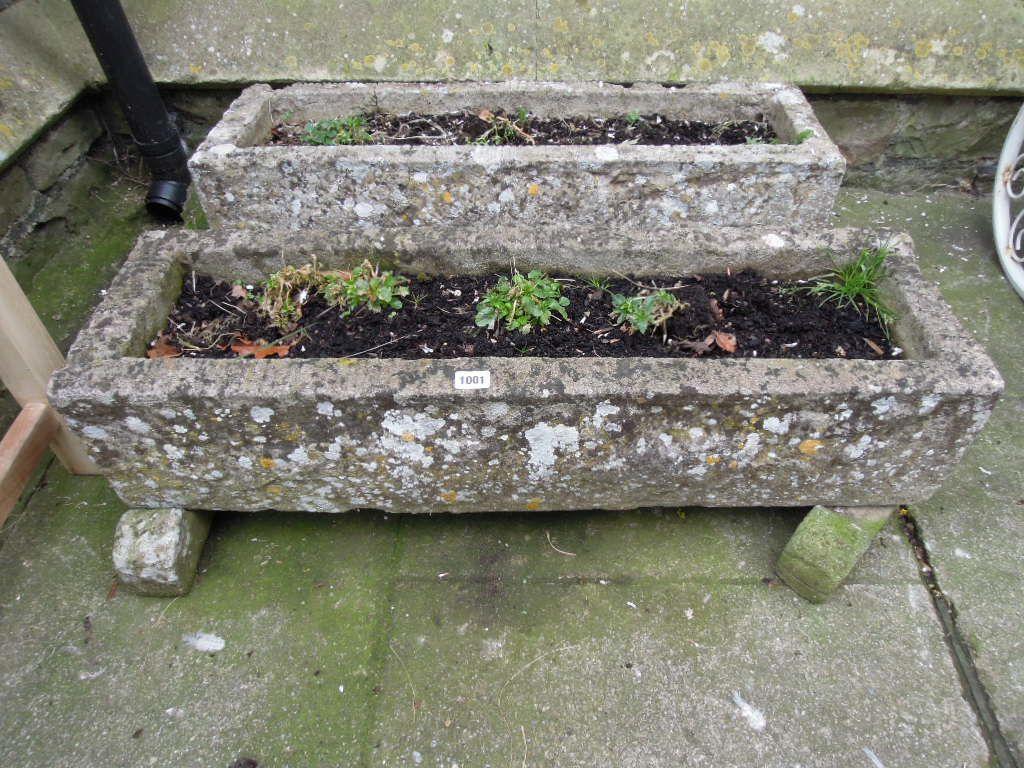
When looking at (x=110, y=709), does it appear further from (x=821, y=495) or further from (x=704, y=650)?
(x=821, y=495)

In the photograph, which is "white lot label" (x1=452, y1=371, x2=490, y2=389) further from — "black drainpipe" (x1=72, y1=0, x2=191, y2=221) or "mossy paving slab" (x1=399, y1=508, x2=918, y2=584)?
"black drainpipe" (x1=72, y1=0, x2=191, y2=221)

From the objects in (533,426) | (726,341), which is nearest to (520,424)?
(533,426)

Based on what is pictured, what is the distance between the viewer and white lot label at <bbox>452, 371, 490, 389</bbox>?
1751 mm

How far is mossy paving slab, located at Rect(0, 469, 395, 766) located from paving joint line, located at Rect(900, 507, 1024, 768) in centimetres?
175

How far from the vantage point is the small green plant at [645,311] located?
2.09m

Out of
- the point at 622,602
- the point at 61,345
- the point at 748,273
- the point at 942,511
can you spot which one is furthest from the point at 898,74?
the point at 61,345

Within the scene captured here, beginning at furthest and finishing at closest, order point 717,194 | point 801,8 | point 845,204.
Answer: point 845,204, point 801,8, point 717,194

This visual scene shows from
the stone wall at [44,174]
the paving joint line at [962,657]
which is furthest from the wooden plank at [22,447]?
the paving joint line at [962,657]

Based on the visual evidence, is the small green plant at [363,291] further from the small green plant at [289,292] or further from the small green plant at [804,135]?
the small green plant at [804,135]

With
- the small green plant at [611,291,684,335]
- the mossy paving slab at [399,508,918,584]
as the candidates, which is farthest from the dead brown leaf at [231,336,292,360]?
the small green plant at [611,291,684,335]

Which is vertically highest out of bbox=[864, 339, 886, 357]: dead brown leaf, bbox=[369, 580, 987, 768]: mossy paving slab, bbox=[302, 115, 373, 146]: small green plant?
bbox=[302, 115, 373, 146]: small green plant

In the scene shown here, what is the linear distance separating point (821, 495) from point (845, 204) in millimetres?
2388

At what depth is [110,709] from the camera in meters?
1.82

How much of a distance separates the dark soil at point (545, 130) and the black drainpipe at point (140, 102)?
73 cm
